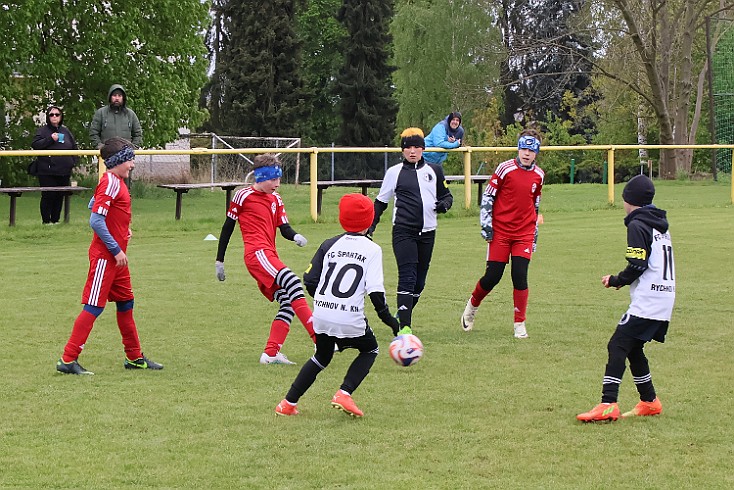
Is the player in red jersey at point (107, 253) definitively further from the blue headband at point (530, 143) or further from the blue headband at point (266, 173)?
the blue headband at point (530, 143)

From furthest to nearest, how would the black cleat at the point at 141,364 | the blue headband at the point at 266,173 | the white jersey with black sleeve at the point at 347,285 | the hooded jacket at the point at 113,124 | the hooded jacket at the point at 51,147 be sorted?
1. the hooded jacket at the point at 51,147
2. the hooded jacket at the point at 113,124
3. the blue headband at the point at 266,173
4. the black cleat at the point at 141,364
5. the white jersey with black sleeve at the point at 347,285

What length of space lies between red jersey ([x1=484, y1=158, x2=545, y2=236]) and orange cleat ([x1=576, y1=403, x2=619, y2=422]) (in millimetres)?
3310

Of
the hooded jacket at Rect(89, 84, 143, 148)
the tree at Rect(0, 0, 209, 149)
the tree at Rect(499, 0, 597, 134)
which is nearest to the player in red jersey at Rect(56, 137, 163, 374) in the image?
the hooded jacket at Rect(89, 84, 143, 148)

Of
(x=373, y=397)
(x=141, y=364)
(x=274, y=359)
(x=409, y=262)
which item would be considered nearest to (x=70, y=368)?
(x=141, y=364)

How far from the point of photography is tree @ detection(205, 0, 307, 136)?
55.1 meters

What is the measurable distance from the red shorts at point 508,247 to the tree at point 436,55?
65202mm

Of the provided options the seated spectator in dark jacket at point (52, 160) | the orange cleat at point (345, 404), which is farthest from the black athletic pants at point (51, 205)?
the orange cleat at point (345, 404)

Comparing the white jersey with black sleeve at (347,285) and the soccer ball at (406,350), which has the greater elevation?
the white jersey with black sleeve at (347,285)

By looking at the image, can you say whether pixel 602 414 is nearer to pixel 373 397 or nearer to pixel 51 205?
pixel 373 397

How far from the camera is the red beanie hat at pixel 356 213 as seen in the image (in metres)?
7.10

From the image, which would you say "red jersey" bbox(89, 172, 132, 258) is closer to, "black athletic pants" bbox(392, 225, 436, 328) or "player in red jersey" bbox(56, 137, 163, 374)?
"player in red jersey" bbox(56, 137, 163, 374)

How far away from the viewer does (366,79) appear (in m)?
60.0

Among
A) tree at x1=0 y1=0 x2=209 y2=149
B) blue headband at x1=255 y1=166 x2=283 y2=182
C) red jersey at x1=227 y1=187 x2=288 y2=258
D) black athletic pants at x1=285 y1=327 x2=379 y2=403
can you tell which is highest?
tree at x1=0 y1=0 x2=209 y2=149

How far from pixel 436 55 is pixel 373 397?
69.7 m
